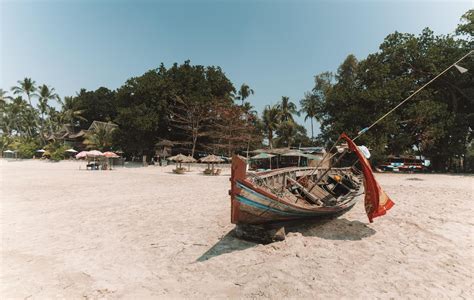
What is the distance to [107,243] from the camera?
6023 mm

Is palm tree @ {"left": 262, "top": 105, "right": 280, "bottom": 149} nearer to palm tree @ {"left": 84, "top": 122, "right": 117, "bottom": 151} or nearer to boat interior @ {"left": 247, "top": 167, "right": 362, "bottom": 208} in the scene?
palm tree @ {"left": 84, "top": 122, "right": 117, "bottom": 151}

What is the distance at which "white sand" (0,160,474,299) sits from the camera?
159 inches

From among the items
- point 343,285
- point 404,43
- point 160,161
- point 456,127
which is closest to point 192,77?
point 160,161

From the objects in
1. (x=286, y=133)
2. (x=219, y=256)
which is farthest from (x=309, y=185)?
(x=286, y=133)

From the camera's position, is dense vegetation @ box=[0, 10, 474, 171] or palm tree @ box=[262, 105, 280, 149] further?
palm tree @ box=[262, 105, 280, 149]

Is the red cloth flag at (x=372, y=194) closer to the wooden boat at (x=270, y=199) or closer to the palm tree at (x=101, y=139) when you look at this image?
the wooden boat at (x=270, y=199)

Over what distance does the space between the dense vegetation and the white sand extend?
63.5 ft

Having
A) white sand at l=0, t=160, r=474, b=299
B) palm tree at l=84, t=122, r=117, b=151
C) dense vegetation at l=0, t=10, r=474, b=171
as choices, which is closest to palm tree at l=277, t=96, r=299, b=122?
dense vegetation at l=0, t=10, r=474, b=171

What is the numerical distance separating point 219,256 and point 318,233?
278cm

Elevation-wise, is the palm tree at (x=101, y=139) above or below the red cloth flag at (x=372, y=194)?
above

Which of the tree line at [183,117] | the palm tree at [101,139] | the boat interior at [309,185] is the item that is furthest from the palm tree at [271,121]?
the boat interior at [309,185]

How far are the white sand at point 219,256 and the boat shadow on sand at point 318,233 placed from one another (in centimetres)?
3

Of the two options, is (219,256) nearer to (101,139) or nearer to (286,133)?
(286,133)

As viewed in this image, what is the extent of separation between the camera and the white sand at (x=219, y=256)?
404cm
